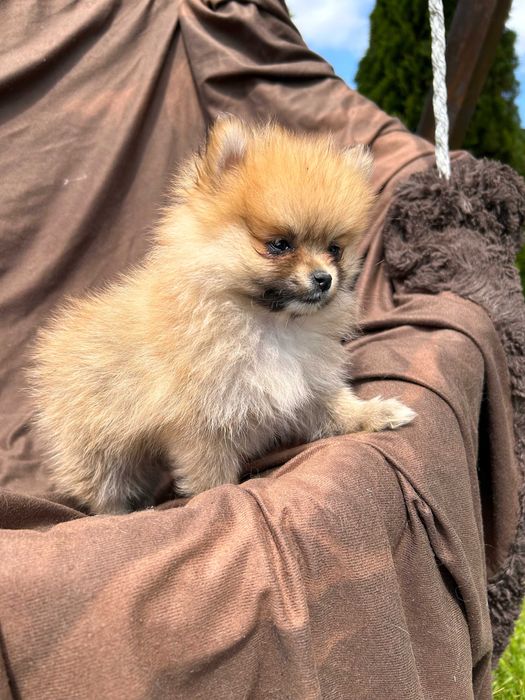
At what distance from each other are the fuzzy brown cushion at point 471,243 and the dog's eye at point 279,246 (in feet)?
2.79

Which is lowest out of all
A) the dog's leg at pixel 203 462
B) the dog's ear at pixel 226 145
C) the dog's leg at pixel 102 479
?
the dog's leg at pixel 102 479

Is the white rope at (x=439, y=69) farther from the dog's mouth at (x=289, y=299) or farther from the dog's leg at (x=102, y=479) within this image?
the dog's leg at (x=102, y=479)

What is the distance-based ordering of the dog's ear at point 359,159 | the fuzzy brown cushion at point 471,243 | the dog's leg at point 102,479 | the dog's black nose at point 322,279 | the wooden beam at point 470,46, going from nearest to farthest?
the dog's black nose at point 322,279, the dog's ear at point 359,159, the dog's leg at point 102,479, the fuzzy brown cushion at point 471,243, the wooden beam at point 470,46

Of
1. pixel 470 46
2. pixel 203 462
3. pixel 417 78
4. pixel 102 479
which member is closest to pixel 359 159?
pixel 203 462

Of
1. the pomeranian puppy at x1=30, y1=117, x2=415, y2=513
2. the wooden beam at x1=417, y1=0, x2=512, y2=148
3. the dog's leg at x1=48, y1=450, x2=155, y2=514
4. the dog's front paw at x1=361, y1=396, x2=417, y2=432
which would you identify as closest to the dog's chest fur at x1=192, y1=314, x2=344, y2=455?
the pomeranian puppy at x1=30, y1=117, x2=415, y2=513

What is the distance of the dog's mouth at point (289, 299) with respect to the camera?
1.63 meters

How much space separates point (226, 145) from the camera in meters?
1.68

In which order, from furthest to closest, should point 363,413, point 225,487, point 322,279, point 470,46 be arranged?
point 470,46, point 363,413, point 322,279, point 225,487

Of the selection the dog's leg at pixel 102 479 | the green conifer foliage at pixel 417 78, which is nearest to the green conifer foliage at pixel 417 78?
the green conifer foliage at pixel 417 78

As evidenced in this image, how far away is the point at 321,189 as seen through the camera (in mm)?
1617

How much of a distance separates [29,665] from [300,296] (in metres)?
0.98

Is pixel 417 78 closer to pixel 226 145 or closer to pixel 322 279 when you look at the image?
pixel 226 145

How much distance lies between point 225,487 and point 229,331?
0.45m

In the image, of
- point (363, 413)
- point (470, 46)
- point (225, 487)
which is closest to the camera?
point (225, 487)
